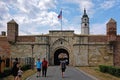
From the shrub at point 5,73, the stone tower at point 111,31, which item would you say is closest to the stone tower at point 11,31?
the stone tower at point 111,31

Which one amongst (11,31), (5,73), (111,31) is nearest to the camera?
(5,73)

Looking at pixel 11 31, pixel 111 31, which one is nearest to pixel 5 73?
pixel 11 31

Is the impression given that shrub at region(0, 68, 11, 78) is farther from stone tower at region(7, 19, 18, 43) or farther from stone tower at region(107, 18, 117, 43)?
stone tower at region(107, 18, 117, 43)

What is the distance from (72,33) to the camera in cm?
5347

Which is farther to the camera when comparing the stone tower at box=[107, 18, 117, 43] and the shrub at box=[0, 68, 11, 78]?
the stone tower at box=[107, 18, 117, 43]

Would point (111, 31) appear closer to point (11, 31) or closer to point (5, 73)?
point (11, 31)

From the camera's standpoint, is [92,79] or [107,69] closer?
[92,79]

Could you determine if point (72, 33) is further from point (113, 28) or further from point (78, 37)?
point (113, 28)

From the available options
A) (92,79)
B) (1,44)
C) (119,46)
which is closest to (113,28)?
(119,46)

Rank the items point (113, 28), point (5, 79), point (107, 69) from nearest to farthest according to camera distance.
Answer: point (5, 79)
point (107, 69)
point (113, 28)

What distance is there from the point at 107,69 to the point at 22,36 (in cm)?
2135

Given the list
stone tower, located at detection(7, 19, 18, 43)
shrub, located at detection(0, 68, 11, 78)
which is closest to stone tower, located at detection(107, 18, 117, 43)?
stone tower, located at detection(7, 19, 18, 43)

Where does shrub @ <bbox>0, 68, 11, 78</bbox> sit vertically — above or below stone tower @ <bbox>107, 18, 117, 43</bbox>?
below

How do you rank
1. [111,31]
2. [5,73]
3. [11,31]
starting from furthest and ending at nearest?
[11,31] → [111,31] → [5,73]
